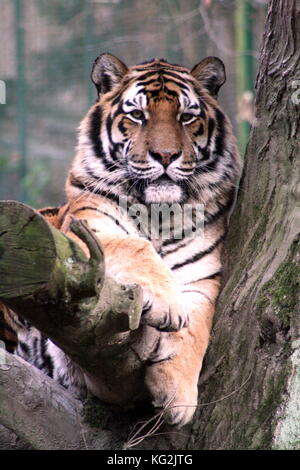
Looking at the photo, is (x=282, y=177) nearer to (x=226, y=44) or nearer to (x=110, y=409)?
(x=110, y=409)

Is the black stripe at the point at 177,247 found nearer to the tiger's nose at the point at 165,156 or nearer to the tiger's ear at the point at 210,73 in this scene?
the tiger's nose at the point at 165,156

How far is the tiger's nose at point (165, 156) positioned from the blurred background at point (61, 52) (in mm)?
3890

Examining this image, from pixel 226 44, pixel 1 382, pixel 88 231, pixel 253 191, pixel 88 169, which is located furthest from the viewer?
pixel 226 44

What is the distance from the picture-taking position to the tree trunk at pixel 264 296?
2.15 m

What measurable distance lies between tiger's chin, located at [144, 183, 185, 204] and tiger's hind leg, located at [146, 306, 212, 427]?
55cm

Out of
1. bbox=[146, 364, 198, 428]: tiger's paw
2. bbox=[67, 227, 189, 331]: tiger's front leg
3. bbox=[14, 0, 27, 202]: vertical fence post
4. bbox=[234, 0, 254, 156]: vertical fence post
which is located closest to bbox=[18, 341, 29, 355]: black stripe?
bbox=[67, 227, 189, 331]: tiger's front leg

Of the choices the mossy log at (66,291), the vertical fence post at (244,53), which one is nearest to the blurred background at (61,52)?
the vertical fence post at (244,53)

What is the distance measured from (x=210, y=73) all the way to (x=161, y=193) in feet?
1.85

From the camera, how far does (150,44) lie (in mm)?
6641

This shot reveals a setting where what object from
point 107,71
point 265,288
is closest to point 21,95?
point 107,71

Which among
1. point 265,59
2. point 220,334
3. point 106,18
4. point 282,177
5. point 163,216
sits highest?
point 106,18

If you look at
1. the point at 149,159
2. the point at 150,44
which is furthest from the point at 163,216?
the point at 150,44

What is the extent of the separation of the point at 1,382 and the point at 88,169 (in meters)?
0.92

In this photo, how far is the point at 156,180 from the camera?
2750mm
